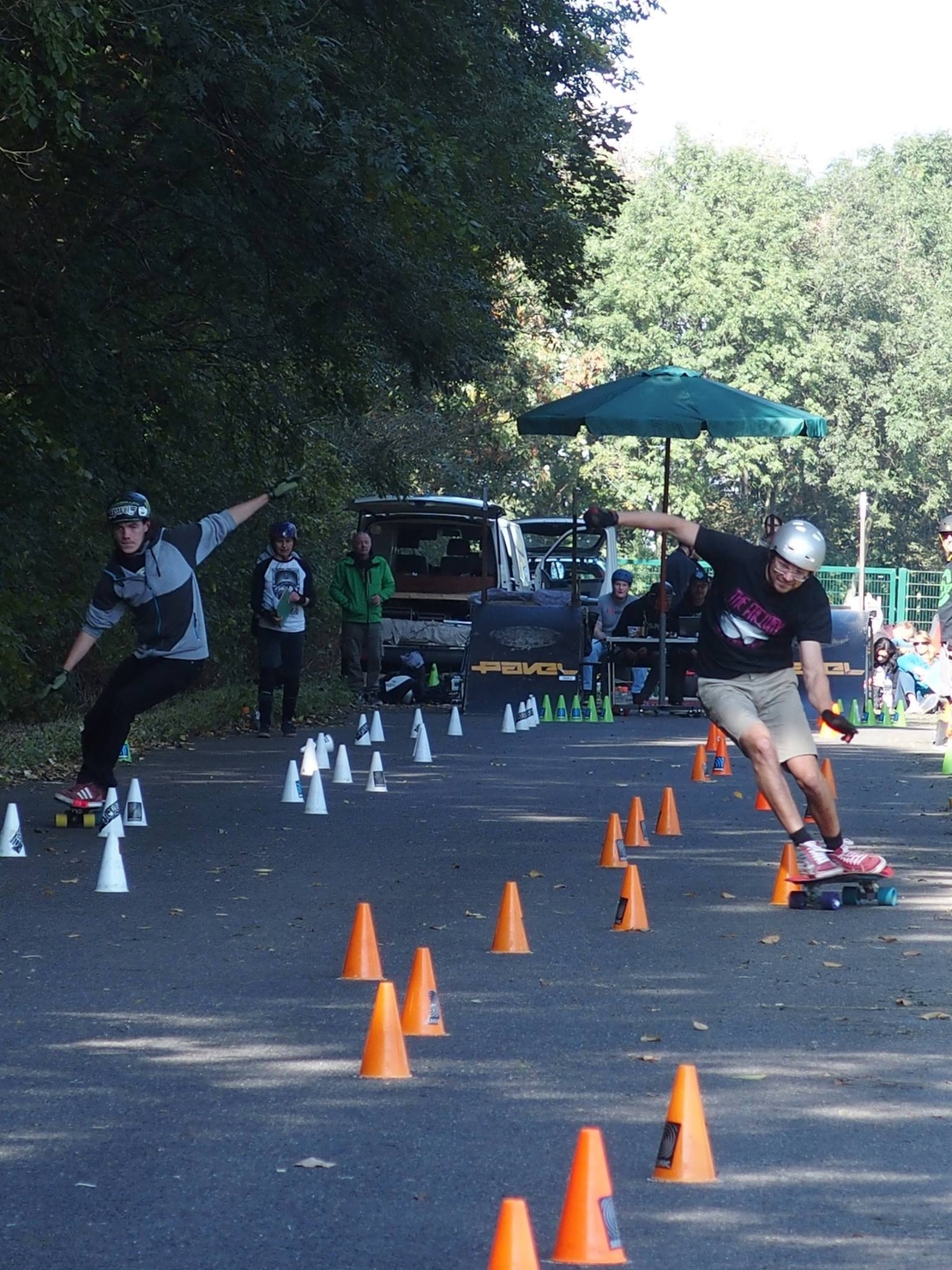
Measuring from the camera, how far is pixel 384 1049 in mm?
6145

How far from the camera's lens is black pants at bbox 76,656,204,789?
39.4 ft

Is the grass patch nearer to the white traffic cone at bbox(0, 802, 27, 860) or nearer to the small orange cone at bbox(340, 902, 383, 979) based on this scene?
the white traffic cone at bbox(0, 802, 27, 860)

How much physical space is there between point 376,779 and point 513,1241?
1073 centimetres

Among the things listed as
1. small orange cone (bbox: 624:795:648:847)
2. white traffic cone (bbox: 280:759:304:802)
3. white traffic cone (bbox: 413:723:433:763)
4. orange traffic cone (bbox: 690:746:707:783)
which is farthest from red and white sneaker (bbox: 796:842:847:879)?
white traffic cone (bbox: 413:723:433:763)

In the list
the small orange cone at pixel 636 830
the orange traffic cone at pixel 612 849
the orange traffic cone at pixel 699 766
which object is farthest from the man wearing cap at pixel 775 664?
the orange traffic cone at pixel 699 766

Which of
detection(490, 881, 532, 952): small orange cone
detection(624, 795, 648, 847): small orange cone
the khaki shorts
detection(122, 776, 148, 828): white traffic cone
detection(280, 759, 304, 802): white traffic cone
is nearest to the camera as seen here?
detection(490, 881, 532, 952): small orange cone

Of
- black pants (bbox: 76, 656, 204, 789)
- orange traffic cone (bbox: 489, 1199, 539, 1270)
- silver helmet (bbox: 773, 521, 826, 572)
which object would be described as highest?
silver helmet (bbox: 773, 521, 826, 572)

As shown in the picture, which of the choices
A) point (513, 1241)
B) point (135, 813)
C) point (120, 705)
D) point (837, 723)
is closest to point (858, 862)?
point (837, 723)

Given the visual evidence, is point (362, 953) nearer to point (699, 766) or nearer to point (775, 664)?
point (775, 664)

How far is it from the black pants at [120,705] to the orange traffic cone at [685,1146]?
7.38m

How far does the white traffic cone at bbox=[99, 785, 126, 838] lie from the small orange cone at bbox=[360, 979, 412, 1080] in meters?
5.34

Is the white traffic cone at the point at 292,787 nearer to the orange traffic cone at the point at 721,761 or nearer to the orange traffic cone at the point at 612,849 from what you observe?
the orange traffic cone at the point at 612,849

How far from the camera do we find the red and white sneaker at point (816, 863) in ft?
31.7

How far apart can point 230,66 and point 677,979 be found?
26.2 ft
